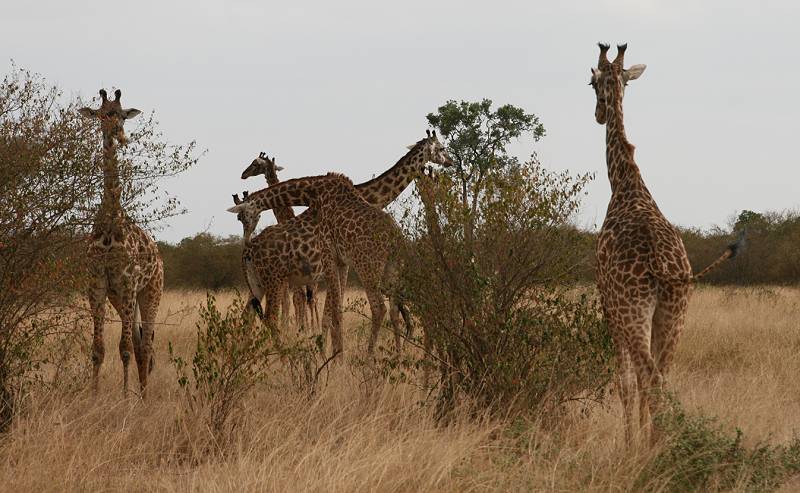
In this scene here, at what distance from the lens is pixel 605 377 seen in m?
6.34

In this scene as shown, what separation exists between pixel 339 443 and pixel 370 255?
306 cm

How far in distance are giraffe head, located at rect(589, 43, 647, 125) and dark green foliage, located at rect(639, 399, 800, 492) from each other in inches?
100

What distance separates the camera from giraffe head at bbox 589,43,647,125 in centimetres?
689

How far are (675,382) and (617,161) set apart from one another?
6.67 feet

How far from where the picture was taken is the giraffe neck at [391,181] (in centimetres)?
1009

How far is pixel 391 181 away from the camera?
10.1 metres

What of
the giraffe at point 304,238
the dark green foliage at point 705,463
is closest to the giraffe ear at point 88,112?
the giraffe at point 304,238

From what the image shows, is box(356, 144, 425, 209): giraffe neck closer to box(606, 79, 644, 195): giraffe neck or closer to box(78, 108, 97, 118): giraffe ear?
box(606, 79, 644, 195): giraffe neck

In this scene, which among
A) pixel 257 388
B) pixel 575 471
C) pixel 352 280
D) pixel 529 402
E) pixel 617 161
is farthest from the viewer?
pixel 352 280

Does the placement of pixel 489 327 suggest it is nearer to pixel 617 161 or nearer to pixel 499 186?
pixel 499 186

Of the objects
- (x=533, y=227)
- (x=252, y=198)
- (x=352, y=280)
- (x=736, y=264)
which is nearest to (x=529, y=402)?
(x=533, y=227)

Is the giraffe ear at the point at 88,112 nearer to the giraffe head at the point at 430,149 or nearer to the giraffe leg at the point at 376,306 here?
the giraffe leg at the point at 376,306

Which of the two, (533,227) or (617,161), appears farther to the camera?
(617,161)

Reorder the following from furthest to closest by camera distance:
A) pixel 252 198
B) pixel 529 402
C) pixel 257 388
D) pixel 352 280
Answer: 1. pixel 352 280
2. pixel 252 198
3. pixel 257 388
4. pixel 529 402
